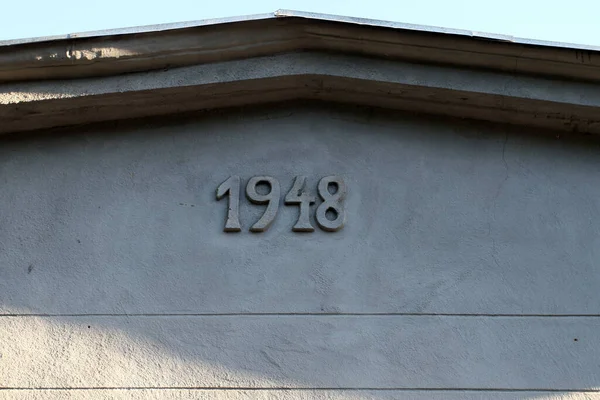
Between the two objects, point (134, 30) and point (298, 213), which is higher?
point (134, 30)

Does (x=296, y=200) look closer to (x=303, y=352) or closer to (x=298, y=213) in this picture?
(x=298, y=213)

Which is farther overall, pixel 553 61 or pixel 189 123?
pixel 189 123

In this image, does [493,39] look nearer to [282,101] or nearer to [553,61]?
[553,61]

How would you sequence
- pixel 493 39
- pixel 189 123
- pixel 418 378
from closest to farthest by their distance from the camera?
pixel 418 378
pixel 493 39
pixel 189 123

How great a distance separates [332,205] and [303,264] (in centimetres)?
32

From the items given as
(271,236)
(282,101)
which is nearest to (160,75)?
(282,101)

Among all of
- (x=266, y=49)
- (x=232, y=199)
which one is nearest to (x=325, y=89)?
(x=266, y=49)

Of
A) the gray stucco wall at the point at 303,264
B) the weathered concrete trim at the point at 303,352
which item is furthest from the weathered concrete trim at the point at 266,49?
the weathered concrete trim at the point at 303,352

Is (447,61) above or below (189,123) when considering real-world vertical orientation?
above

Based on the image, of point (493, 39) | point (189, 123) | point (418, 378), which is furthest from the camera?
point (189, 123)

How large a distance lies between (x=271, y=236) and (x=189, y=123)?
29.9 inches

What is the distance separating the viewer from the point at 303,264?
4133 mm

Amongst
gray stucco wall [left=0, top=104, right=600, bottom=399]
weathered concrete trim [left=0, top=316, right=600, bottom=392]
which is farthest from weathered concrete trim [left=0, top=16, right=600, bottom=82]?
weathered concrete trim [left=0, top=316, right=600, bottom=392]

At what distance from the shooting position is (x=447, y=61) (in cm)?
427
